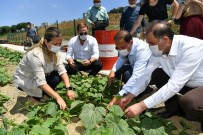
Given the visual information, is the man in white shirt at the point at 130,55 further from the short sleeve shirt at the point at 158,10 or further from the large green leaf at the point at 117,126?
the short sleeve shirt at the point at 158,10

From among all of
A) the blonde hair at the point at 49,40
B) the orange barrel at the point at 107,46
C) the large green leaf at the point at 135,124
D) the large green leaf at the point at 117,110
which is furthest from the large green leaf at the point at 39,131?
the orange barrel at the point at 107,46

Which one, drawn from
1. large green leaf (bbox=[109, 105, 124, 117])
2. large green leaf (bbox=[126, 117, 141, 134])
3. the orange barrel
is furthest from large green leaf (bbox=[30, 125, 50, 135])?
the orange barrel

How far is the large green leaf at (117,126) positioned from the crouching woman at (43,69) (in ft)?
2.88

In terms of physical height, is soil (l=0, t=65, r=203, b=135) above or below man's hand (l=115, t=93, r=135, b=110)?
below

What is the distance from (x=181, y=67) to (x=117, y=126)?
0.80 meters

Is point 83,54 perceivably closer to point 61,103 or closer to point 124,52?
point 124,52

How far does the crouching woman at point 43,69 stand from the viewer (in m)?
4.06

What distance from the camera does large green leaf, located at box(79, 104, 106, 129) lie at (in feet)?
10.2

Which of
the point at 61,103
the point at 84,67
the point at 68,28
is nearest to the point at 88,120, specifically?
the point at 61,103

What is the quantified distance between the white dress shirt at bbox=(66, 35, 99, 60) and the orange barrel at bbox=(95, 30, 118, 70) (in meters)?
0.96

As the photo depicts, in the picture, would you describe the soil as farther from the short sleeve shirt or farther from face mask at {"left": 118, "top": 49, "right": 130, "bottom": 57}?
the short sleeve shirt

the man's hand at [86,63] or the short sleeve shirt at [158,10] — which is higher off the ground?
the short sleeve shirt at [158,10]

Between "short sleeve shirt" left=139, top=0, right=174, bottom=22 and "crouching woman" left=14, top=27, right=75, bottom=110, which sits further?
"short sleeve shirt" left=139, top=0, right=174, bottom=22

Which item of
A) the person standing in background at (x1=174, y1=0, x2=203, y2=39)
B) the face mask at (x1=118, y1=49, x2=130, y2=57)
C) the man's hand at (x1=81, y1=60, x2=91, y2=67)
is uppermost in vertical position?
the person standing in background at (x1=174, y1=0, x2=203, y2=39)
